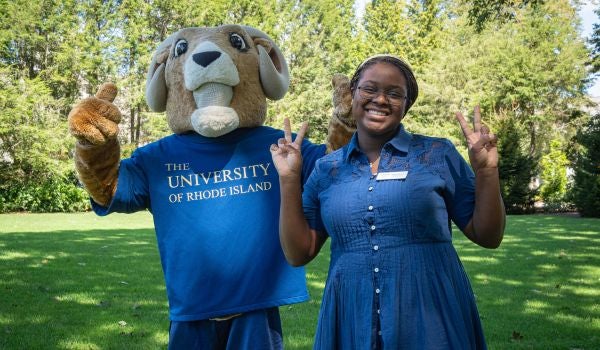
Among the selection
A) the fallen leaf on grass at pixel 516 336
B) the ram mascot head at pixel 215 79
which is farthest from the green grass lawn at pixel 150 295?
the ram mascot head at pixel 215 79

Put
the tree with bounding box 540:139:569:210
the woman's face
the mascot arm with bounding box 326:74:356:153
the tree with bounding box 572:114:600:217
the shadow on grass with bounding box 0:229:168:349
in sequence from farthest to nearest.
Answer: the tree with bounding box 540:139:569:210, the tree with bounding box 572:114:600:217, the shadow on grass with bounding box 0:229:168:349, the mascot arm with bounding box 326:74:356:153, the woman's face

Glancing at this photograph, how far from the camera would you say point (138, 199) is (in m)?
3.30

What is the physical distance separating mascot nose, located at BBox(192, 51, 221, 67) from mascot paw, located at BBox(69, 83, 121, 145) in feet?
1.64

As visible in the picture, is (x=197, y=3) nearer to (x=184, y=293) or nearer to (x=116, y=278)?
(x=116, y=278)

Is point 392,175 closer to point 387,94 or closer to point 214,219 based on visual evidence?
point 387,94

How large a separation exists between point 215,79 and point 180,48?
35 centimetres

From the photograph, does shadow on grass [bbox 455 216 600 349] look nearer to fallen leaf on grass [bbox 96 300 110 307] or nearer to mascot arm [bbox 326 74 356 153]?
mascot arm [bbox 326 74 356 153]

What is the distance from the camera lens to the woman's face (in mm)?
2350

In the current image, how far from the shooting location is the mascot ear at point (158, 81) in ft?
11.6

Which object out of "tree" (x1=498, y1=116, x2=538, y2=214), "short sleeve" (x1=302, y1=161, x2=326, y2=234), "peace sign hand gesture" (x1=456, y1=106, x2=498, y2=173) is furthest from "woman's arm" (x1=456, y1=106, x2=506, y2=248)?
"tree" (x1=498, y1=116, x2=538, y2=214)

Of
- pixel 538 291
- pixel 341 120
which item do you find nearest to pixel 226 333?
pixel 341 120

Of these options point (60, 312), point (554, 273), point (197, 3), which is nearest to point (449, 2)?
point (197, 3)

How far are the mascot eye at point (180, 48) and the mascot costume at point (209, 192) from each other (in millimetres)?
68

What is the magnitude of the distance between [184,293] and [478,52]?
112 feet
